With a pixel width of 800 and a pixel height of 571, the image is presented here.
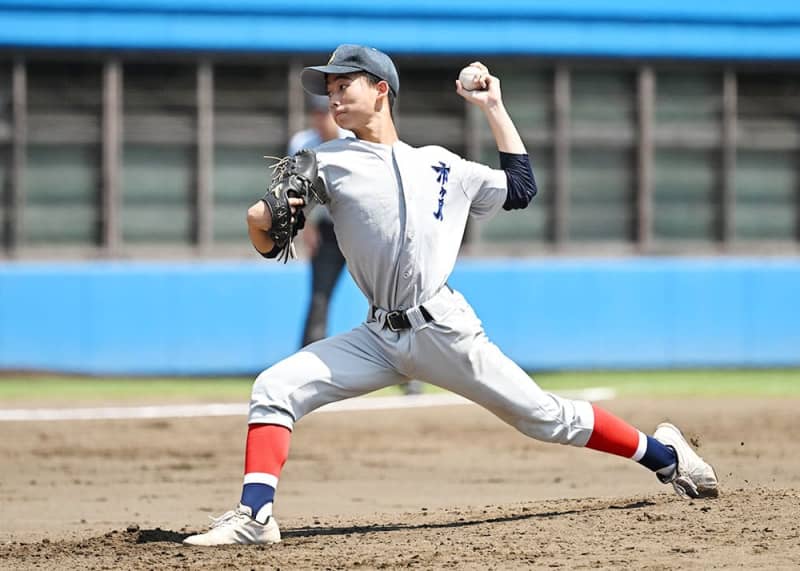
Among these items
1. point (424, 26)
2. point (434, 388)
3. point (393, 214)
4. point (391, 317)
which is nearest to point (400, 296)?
point (391, 317)

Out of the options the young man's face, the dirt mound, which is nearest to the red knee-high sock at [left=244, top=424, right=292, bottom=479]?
the dirt mound

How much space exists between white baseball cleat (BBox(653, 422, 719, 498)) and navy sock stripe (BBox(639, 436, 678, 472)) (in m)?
0.03

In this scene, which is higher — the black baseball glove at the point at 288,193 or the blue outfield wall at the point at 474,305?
the black baseball glove at the point at 288,193

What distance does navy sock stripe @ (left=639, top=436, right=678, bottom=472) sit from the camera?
22.4 ft

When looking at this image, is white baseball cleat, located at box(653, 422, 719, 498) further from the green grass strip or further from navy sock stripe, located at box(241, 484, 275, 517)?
the green grass strip

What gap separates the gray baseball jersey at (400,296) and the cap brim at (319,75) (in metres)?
0.27

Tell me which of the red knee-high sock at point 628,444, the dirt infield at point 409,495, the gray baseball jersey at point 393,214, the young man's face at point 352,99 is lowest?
the dirt infield at point 409,495

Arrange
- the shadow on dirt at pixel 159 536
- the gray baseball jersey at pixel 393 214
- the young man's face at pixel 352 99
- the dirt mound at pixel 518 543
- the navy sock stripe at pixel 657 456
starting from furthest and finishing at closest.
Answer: the navy sock stripe at pixel 657 456 < the shadow on dirt at pixel 159 536 < the young man's face at pixel 352 99 < the gray baseball jersey at pixel 393 214 < the dirt mound at pixel 518 543

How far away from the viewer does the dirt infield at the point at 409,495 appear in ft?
19.4

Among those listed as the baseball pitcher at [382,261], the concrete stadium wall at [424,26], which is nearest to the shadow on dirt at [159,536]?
the baseball pitcher at [382,261]

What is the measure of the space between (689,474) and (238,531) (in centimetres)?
216

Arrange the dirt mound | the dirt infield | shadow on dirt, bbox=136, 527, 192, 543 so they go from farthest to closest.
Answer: shadow on dirt, bbox=136, 527, 192, 543 → the dirt infield → the dirt mound

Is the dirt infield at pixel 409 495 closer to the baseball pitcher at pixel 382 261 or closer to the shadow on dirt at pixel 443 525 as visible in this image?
the shadow on dirt at pixel 443 525

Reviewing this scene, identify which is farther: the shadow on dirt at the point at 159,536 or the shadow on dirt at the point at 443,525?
the shadow on dirt at the point at 443,525
